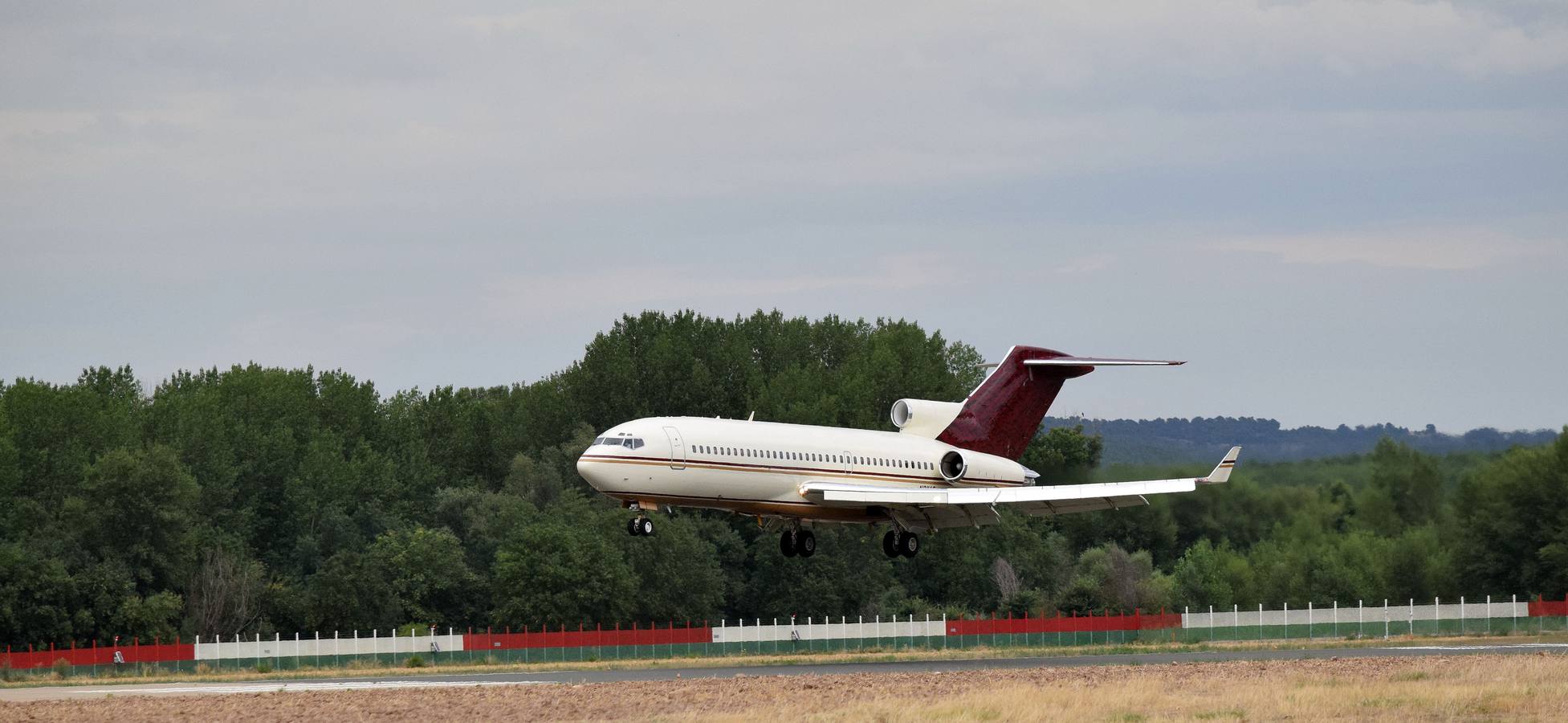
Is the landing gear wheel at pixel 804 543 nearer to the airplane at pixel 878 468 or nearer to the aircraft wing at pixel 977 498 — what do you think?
the airplane at pixel 878 468

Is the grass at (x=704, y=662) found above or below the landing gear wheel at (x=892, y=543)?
below

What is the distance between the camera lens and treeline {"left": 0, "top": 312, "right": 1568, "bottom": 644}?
8138 cm

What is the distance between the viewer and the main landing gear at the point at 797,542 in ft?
192

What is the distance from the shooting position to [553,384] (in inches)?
4966

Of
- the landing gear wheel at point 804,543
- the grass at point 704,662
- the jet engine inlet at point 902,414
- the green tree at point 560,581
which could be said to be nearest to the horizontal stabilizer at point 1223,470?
the grass at point 704,662

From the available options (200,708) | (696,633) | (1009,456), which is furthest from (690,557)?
(200,708)

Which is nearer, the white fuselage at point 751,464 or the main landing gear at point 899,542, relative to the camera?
the white fuselage at point 751,464

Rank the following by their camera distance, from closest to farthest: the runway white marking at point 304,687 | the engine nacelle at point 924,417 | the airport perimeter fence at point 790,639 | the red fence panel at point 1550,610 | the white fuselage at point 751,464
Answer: the runway white marking at point 304,687
the white fuselage at point 751,464
the engine nacelle at point 924,417
the airport perimeter fence at point 790,639
the red fence panel at point 1550,610

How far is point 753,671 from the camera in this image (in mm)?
56281

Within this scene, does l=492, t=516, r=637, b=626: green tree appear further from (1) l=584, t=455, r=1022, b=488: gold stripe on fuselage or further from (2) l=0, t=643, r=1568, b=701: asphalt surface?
(1) l=584, t=455, r=1022, b=488: gold stripe on fuselage

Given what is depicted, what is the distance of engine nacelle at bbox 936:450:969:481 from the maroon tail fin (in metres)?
2.10

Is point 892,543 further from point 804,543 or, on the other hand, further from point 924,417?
point 924,417

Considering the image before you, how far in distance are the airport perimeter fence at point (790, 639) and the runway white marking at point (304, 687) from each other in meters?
10.9

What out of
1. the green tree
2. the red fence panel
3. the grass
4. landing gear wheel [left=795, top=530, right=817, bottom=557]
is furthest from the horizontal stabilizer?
the green tree
